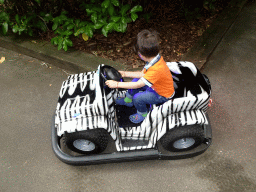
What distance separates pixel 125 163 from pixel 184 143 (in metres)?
0.61

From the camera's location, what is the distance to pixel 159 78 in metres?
1.85

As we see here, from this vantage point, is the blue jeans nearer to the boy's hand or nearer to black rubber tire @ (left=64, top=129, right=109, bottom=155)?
the boy's hand

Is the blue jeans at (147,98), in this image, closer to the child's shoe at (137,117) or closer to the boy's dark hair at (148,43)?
the child's shoe at (137,117)

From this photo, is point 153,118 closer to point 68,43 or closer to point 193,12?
point 68,43

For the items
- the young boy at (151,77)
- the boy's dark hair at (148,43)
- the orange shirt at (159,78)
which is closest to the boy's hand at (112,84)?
the young boy at (151,77)

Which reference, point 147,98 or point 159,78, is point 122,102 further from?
point 159,78

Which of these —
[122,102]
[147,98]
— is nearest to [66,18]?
[122,102]

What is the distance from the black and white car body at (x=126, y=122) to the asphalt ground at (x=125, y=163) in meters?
0.19

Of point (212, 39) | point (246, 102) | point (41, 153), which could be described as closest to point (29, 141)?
point (41, 153)

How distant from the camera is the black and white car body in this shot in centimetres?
186

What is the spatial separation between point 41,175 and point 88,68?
4.73 feet

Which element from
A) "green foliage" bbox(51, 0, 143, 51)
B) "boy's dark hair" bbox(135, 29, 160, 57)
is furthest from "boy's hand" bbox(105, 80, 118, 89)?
"green foliage" bbox(51, 0, 143, 51)

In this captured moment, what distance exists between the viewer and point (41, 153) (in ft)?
7.85

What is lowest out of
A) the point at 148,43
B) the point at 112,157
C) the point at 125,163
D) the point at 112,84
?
the point at 125,163
